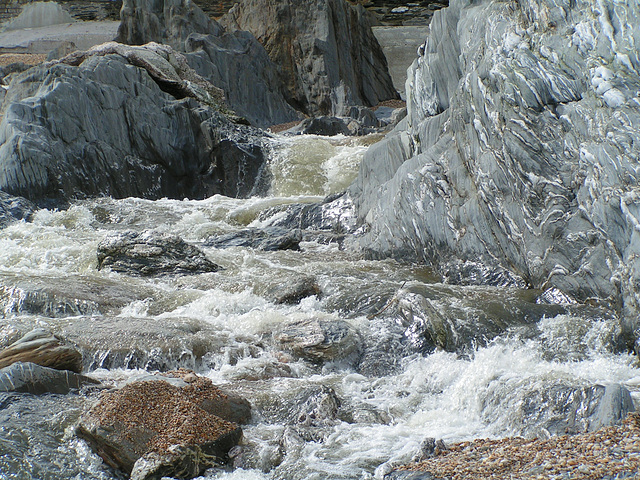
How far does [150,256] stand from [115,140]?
6.96 meters

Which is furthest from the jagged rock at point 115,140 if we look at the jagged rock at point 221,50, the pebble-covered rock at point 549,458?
the pebble-covered rock at point 549,458

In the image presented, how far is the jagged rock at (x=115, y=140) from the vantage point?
46.6 ft

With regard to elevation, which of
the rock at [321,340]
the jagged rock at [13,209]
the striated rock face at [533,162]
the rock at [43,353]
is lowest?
the rock at [321,340]

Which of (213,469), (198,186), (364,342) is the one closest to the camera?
(213,469)

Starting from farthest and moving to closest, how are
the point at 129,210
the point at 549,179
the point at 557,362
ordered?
the point at 129,210, the point at 549,179, the point at 557,362

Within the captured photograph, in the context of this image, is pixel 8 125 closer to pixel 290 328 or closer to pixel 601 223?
pixel 290 328

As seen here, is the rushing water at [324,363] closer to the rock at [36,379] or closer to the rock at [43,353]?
the rock at [36,379]

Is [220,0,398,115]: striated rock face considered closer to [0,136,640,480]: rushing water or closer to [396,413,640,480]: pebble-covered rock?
[0,136,640,480]: rushing water

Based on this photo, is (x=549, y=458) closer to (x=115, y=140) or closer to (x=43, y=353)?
(x=43, y=353)

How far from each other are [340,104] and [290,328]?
22.0 m

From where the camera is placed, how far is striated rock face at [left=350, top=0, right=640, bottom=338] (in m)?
7.00

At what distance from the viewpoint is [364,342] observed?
275 inches

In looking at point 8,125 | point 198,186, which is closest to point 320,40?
point 198,186

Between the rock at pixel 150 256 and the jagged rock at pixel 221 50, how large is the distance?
54.6ft
